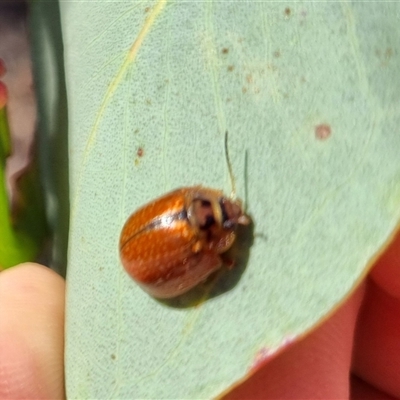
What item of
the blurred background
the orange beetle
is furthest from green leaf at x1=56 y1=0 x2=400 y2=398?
the blurred background

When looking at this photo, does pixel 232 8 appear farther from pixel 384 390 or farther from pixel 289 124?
pixel 384 390

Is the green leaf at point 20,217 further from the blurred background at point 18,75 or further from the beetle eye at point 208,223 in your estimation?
the beetle eye at point 208,223

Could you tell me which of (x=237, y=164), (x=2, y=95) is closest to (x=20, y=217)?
(x=2, y=95)

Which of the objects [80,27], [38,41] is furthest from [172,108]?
[38,41]

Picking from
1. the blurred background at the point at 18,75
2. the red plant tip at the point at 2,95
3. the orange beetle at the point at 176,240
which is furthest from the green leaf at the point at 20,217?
the orange beetle at the point at 176,240

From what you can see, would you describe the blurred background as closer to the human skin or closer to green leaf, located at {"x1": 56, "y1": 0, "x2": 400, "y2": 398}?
the human skin
